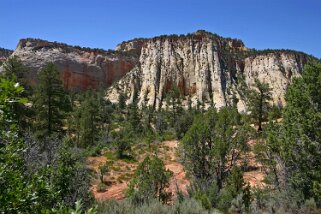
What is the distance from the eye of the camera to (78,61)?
7669 centimetres

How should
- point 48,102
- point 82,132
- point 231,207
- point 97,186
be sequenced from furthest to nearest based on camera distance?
1. point 82,132
2. point 48,102
3. point 97,186
4. point 231,207

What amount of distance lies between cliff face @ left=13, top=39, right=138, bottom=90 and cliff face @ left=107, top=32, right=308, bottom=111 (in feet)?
21.7

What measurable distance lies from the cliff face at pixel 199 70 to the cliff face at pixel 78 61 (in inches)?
261

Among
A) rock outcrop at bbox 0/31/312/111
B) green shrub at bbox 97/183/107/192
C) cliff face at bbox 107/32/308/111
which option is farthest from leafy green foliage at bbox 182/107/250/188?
cliff face at bbox 107/32/308/111

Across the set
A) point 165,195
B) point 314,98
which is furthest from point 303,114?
point 165,195

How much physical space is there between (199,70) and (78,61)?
2534 cm

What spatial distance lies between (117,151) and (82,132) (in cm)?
601

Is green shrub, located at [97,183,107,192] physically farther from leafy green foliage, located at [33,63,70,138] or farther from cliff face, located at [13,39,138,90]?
cliff face, located at [13,39,138,90]

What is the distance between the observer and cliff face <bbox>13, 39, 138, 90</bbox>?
72900mm

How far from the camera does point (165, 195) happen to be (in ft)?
57.7

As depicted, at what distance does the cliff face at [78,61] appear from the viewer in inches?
2870

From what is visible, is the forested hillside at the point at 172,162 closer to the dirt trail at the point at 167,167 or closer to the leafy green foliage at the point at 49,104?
the leafy green foliage at the point at 49,104

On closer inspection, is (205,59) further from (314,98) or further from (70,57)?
(314,98)

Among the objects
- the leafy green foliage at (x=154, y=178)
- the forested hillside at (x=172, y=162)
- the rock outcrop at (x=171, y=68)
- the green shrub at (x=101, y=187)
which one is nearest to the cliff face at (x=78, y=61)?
the rock outcrop at (x=171, y=68)
